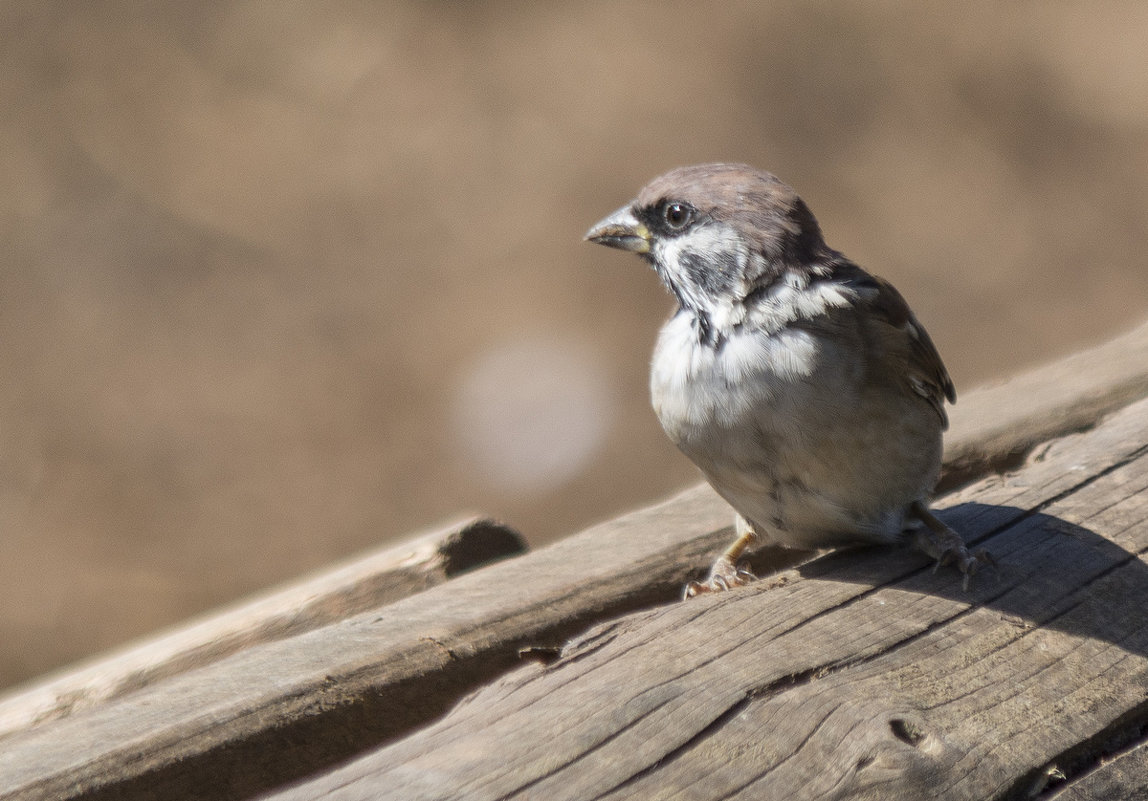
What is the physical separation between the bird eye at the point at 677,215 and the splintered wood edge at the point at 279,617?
0.87m

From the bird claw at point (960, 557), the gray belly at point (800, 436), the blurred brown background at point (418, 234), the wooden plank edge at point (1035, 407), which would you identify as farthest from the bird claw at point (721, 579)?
the blurred brown background at point (418, 234)

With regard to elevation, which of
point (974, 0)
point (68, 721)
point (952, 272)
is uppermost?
point (974, 0)

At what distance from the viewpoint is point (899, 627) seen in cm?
219

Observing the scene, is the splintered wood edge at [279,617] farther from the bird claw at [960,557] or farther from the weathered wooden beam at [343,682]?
the bird claw at [960,557]

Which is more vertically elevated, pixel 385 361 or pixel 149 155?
pixel 149 155

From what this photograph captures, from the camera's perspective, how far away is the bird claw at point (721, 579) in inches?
112

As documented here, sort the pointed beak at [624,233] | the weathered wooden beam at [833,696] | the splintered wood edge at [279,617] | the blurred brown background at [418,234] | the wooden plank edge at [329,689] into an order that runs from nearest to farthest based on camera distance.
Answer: the weathered wooden beam at [833,696], the wooden plank edge at [329,689], the splintered wood edge at [279,617], the pointed beak at [624,233], the blurred brown background at [418,234]

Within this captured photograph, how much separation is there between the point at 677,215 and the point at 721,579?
865 millimetres

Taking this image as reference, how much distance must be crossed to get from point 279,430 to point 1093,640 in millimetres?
6486

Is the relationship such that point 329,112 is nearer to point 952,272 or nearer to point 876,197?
→ point 876,197

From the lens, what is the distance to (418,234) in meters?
9.04

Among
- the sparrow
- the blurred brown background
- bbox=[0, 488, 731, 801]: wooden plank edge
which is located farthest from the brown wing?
the blurred brown background

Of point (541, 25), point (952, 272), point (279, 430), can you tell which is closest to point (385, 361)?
point (279, 430)

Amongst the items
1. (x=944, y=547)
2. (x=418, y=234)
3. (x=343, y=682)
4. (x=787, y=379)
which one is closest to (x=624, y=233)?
(x=787, y=379)
